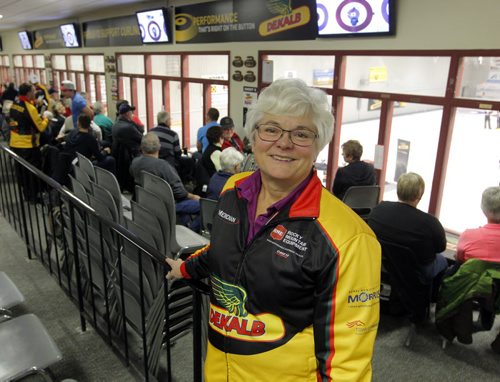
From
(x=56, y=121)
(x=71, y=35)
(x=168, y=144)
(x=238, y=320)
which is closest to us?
(x=238, y=320)

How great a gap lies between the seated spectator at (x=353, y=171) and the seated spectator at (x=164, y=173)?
1438mm

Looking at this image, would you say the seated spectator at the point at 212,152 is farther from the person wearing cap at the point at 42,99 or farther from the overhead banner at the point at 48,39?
the overhead banner at the point at 48,39

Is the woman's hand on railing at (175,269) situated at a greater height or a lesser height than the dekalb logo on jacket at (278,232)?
lesser

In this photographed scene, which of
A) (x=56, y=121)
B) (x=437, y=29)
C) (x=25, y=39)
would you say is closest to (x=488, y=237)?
(x=437, y=29)

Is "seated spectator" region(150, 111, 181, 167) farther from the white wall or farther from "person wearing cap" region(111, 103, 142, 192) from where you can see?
the white wall

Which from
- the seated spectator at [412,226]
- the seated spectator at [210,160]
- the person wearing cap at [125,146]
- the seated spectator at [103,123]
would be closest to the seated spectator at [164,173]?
the seated spectator at [210,160]

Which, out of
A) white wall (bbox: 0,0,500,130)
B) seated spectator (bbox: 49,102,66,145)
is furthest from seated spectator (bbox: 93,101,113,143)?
white wall (bbox: 0,0,500,130)

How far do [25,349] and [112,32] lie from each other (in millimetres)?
8916

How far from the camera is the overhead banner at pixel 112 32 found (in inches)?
332

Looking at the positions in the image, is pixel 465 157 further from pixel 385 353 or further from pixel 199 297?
pixel 199 297

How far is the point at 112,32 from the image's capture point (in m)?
9.20

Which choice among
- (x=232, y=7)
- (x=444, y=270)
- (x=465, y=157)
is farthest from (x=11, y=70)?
(x=444, y=270)

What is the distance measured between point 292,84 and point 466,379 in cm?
232

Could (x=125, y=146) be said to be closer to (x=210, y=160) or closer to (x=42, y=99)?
(x=210, y=160)
